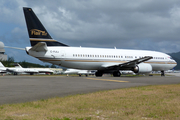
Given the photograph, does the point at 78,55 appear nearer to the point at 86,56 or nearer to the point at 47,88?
the point at 86,56

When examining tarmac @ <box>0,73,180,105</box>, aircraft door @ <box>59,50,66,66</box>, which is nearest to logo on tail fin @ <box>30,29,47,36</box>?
aircraft door @ <box>59,50,66,66</box>

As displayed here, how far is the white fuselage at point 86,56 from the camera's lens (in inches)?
1018

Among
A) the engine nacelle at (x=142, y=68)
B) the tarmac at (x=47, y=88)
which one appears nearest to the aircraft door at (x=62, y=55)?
the tarmac at (x=47, y=88)

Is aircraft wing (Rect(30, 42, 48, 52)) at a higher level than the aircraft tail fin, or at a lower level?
lower

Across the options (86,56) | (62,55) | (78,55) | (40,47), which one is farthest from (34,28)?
(86,56)

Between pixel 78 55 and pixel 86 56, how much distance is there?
1245 millimetres

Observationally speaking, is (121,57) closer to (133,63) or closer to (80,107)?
(133,63)

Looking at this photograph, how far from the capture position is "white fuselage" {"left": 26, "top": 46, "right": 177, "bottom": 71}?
25.9 m

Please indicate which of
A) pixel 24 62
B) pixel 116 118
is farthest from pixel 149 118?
pixel 24 62

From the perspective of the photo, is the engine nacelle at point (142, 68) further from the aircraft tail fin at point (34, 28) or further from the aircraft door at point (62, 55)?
the aircraft tail fin at point (34, 28)

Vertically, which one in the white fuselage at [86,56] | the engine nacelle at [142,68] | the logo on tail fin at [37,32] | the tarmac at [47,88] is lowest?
the tarmac at [47,88]

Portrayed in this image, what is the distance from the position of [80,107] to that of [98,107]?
545 mm

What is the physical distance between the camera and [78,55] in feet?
89.5

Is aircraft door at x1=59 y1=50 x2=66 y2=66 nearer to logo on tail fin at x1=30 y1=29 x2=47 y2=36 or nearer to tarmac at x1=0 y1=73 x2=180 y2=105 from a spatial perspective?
logo on tail fin at x1=30 y1=29 x2=47 y2=36
